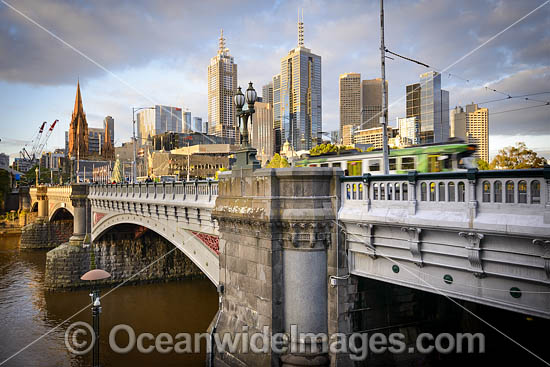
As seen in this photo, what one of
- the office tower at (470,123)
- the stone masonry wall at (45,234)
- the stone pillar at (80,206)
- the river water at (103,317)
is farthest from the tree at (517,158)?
the stone masonry wall at (45,234)

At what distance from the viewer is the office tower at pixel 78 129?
532 ft

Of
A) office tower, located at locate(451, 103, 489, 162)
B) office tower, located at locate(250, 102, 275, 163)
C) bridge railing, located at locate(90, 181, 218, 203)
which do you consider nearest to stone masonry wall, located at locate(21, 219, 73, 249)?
bridge railing, located at locate(90, 181, 218, 203)

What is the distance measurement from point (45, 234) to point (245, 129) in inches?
2182

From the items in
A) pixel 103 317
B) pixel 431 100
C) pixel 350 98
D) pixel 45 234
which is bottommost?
pixel 103 317

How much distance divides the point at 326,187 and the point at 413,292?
4.43 meters

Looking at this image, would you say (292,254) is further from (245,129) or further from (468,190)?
(468,190)

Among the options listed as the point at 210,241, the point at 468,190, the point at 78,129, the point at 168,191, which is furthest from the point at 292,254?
the point at 78,129

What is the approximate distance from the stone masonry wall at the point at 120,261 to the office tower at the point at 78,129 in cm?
14041

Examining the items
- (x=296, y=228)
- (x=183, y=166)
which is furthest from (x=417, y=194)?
(x=183, y=166)

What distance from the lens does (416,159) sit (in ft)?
60.4

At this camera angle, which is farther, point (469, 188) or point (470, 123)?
point (470, 123)

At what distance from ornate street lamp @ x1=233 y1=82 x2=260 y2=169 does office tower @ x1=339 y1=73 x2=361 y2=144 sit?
126812mm

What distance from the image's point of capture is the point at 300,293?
449 inches

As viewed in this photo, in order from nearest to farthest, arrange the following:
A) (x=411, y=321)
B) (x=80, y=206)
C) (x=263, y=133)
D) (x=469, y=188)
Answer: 1. (x=469, y=188)
2. (x=411, y=321)
3. (x=80, y=206)
4. (x=263, y=133)
